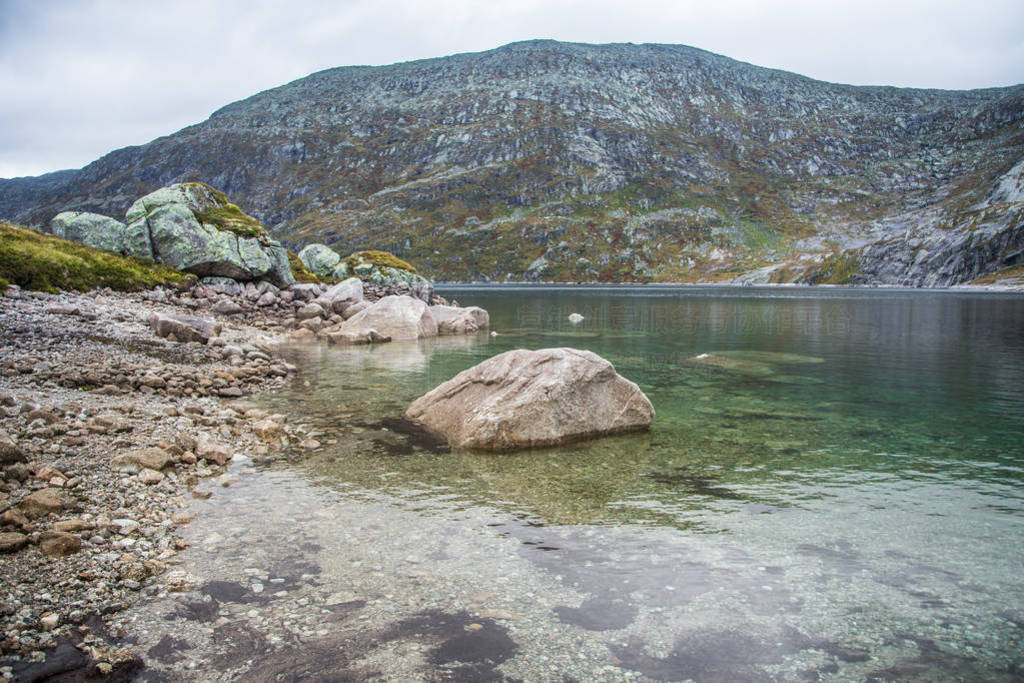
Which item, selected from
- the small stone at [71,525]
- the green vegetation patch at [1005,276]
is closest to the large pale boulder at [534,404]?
the small stone at [71,525]

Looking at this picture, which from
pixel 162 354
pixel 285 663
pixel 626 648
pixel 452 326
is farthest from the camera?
pixel 452 326

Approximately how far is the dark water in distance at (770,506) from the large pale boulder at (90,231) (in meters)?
30.6

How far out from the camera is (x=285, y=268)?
2211 inches

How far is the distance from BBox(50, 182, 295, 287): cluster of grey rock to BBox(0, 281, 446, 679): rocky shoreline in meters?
19.6

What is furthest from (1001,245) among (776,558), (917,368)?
(776,558)

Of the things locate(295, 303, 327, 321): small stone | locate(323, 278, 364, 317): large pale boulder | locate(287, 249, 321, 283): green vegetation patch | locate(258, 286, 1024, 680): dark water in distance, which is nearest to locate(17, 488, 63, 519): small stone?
locate(258, 286, 1024, 680): dark water in distance

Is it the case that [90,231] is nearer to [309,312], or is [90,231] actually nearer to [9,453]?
[309,312]

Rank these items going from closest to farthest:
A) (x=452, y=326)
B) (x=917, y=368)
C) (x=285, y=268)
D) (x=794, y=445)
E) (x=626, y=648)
A: (x=626, y=648) → (x=794, y=445) → (x=917, y=368) → (x=452, y=326) → (x=285, y=268)

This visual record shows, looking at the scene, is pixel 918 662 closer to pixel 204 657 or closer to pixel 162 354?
pixel 204 657

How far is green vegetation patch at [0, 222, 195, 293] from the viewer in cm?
3139

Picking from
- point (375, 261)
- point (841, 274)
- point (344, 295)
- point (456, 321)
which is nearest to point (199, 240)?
point (344, 295)

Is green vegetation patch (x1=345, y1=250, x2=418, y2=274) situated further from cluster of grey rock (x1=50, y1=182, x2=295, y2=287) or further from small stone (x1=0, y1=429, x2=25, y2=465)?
small stone (x1=0, y1=429, x2=25, y2=465)

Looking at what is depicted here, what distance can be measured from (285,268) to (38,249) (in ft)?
72.4

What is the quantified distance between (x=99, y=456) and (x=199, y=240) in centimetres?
4252
